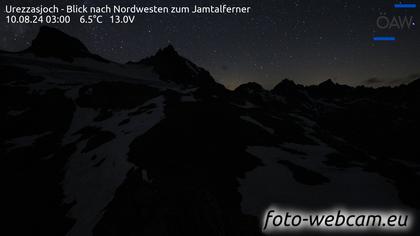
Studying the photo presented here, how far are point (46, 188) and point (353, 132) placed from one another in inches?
3272

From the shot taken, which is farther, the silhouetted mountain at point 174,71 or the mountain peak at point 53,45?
the silhouetted mountain at point 174,71

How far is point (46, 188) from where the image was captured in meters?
27.6

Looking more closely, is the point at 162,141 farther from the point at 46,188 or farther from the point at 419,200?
the point at 419,200

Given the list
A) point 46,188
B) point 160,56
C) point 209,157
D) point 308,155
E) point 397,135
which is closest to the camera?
point 46,188

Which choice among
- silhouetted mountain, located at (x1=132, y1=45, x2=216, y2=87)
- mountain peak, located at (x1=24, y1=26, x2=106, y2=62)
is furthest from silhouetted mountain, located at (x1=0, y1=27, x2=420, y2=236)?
silhouetted mountain, located at (x1=132, y1=45, x2=216, y2=87)

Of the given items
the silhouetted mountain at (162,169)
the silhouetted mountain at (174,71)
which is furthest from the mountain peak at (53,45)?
the silhouetted mountain at (162,169)

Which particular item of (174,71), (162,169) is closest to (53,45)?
(174,71)

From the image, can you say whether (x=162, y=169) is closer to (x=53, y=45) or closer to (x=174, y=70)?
(x=174, y=70)

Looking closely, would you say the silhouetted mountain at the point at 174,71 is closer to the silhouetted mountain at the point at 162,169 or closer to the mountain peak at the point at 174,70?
the mountain peak at the point at 174,70

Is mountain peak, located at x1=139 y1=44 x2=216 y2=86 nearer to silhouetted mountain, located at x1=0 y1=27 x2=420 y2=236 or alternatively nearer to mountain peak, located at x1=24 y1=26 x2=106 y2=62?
mountain peak, located at x1=24 y1=26 x2=106 y2=62

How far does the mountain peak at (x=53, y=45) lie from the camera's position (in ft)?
371

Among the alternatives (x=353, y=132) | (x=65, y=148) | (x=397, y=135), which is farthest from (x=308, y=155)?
(x=353, y=132)

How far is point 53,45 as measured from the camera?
11606 centimetres

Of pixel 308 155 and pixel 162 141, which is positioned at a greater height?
pixel 162 141
